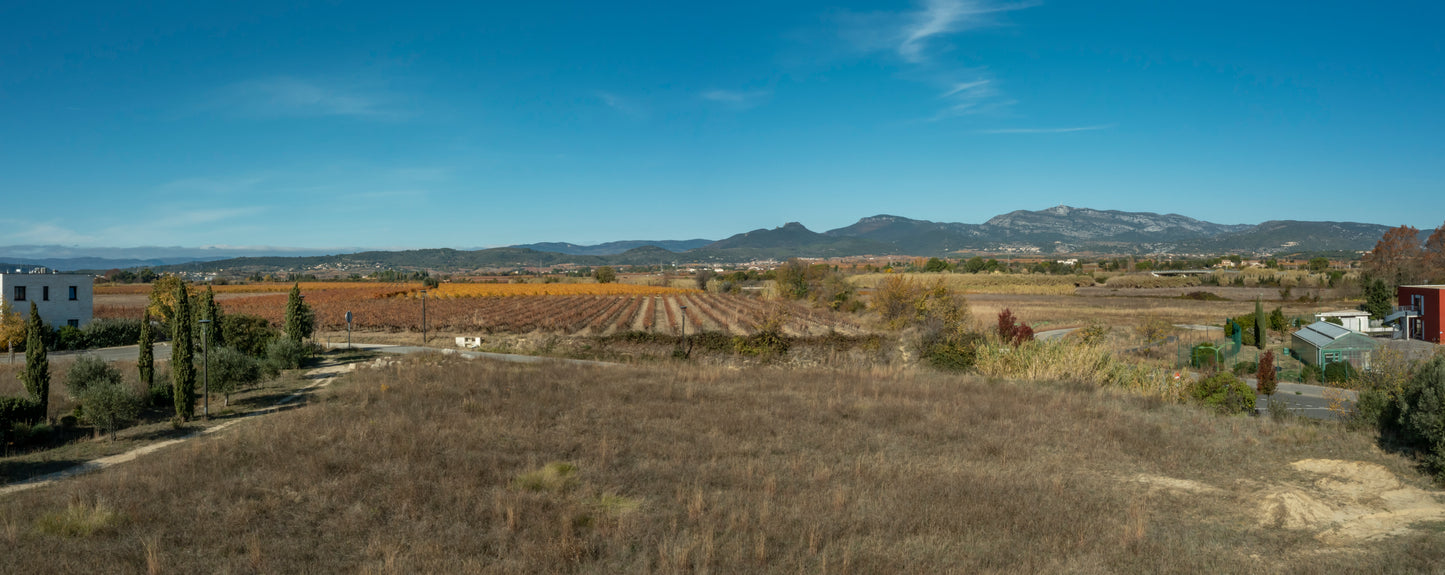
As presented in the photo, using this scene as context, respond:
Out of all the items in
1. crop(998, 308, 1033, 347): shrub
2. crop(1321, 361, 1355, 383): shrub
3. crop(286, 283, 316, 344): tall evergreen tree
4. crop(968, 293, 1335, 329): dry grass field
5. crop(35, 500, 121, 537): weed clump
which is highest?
crop(286, 283, 316, 344): tall evergreen tree

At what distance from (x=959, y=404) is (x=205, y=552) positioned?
49.4 ft

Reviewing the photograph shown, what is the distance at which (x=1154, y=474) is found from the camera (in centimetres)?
1220

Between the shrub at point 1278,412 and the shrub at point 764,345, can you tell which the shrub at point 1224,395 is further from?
the shrub at point 764,345

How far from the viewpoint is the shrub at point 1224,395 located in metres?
18.4

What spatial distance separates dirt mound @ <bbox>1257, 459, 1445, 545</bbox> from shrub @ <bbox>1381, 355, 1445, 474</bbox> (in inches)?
29.1

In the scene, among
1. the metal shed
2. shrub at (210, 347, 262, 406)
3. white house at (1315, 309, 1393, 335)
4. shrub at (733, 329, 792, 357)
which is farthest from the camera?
white house at (1315, 309, 1393, 335)

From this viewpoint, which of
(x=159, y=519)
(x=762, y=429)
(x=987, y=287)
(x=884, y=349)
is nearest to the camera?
(x=159, y=519)

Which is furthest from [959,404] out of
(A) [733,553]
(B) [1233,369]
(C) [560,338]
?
(C) [560,338]

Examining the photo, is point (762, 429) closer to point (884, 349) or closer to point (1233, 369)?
point (884, 349)

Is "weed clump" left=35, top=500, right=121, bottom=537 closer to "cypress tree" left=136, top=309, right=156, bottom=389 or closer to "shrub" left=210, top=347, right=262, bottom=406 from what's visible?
"shrub" left=210, top=347, right=262, bottom=406

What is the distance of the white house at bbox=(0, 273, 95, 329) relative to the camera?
1631 inches

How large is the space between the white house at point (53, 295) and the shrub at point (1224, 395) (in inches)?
2192

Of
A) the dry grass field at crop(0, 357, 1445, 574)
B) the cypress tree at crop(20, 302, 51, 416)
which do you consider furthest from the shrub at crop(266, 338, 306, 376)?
the dry grass field at crop(0, 357, 1445, 574)

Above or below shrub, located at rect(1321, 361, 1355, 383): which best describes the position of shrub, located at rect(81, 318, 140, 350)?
above
